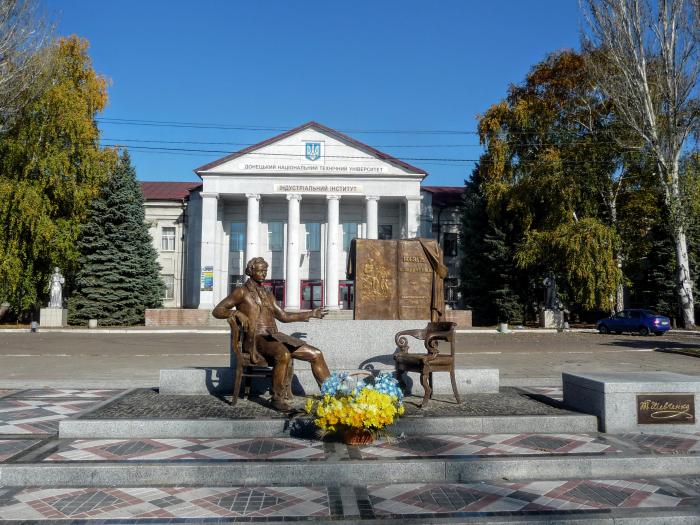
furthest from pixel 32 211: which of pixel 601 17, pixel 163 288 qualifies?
pixel 601 17

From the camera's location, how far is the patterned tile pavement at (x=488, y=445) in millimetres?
5965

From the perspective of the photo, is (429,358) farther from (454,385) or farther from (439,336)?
(454,385)

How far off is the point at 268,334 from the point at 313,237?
37.0m

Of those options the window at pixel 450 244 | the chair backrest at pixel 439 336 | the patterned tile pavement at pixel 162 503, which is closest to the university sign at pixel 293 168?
the window at pixel 450 244

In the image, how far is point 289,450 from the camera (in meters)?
6.04

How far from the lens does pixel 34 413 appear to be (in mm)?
8266

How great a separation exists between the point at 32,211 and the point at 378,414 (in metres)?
31.0

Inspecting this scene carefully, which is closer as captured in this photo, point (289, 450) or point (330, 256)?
point (289, 450)

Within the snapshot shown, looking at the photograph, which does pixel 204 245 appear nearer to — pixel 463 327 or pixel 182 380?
pixel 463 327

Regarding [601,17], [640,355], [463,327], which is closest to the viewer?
[640,355]

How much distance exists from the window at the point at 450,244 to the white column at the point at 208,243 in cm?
1826

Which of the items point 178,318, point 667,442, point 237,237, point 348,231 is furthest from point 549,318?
point 667,442

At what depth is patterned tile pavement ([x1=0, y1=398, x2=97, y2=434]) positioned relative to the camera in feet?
23.6

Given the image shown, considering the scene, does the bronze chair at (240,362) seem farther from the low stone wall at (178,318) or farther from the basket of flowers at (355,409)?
the low stone wall at (178,318)
